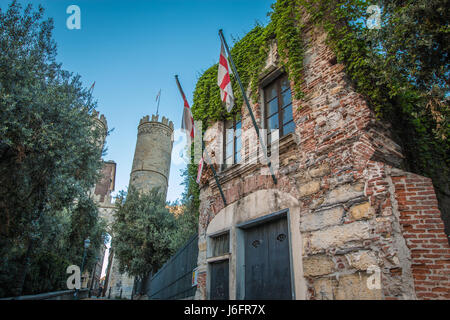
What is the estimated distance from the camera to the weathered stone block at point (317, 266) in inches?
151

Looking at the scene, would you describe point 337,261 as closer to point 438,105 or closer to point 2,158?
point 438,105

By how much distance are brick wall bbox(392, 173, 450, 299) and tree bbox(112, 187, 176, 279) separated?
14225 millimetres

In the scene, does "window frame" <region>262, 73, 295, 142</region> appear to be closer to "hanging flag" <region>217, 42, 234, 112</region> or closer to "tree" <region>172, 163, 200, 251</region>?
"hanging flag" <region>217, 42, 234, 112</region>

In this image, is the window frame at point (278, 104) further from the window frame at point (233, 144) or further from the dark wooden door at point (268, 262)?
the dark wooden door at point (268, 262)

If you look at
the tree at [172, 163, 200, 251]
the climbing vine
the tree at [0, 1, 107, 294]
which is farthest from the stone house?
the tree at [172, 163, 200, 251]

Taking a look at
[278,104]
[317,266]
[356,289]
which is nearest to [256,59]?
[278,104]

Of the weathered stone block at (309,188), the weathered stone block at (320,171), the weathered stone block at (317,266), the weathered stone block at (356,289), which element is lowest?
the weathered stone block at (356,289)

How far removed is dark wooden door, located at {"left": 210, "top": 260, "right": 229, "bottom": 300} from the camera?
545 centimetres

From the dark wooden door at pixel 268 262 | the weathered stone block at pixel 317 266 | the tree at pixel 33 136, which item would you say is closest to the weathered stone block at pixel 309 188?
the dark wooden door at pixel 268 262

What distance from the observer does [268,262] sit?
4.80 metres

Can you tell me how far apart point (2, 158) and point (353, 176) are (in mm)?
7950

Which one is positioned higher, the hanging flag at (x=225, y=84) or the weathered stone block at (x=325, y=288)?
the hanging flag at (x=225, y=84)

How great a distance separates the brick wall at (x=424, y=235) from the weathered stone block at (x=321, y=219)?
752 mm

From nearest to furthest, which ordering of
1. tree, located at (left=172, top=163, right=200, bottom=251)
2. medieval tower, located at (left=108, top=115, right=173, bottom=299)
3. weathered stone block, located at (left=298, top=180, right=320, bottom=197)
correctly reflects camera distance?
weathered stone block, located at (left=298, top=180, right=320, bottom=197), tree, located at (left=172, top=163, right=200, bottom=251), medieval tower, located at (left=108, top=115, right=173, bottom=299)
